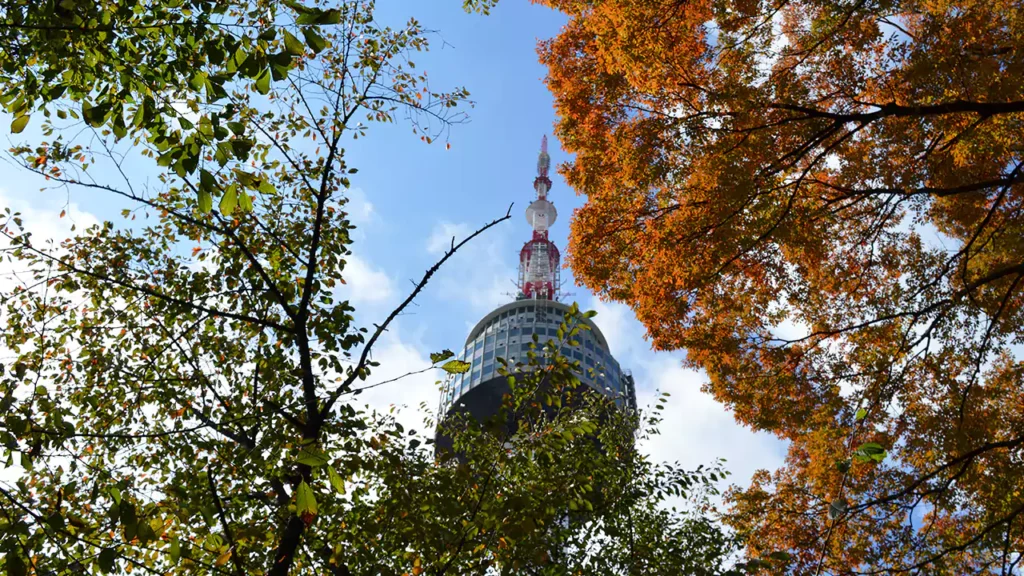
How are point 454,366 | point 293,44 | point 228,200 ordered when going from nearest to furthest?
point 293,44
point 228,200
point 454,366

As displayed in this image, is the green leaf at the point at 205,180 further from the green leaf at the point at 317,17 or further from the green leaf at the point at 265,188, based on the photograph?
the green leaf at the point at 317,17

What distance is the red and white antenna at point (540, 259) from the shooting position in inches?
2207

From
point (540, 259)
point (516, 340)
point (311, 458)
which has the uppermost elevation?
point (540, 259)

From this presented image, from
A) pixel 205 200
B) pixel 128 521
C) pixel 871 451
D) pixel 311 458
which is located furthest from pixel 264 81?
pixel 871 451

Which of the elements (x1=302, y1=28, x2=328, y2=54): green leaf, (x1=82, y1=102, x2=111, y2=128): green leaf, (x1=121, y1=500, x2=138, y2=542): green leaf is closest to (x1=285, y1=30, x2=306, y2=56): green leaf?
(x1=302, y1=28, x2=328, y2=54): green leaf

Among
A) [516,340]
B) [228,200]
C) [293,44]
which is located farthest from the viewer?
[516,340]

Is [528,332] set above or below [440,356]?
above

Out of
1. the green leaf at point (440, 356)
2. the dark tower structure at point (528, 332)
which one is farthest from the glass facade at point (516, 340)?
the green leaf at point (440, 356)

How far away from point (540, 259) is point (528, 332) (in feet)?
23.2

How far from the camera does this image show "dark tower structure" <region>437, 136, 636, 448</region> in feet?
173

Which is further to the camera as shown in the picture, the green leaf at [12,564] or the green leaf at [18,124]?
the green leaf at [18,124]

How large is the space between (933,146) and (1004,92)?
971 millimetres

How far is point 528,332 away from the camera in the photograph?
53.6m

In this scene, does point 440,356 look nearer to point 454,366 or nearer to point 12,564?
point 454,366
